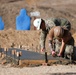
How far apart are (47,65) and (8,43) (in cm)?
1131

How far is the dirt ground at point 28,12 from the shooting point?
23.5 metres

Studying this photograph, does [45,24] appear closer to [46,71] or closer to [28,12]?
[46,71]

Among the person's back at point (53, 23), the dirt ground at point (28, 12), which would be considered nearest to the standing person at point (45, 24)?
the person's back at point (53, 23)

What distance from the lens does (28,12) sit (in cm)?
4109

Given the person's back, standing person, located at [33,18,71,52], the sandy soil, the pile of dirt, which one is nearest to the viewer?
standing person, located at [33,18,71,52]

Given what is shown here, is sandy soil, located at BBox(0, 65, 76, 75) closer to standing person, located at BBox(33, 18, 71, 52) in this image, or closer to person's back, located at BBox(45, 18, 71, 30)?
standing person, located at BBox(33, 18, 71, 52)

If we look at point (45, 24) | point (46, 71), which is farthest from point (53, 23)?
point (46, 71)

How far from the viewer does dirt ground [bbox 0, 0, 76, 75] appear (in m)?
23.5

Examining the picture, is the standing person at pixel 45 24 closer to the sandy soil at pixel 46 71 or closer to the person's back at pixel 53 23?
the person's back at pixel 53 23

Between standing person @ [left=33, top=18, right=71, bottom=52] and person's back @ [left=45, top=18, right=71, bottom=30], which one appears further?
person's back @ [left=45, top=18, right=71, bottom=30]

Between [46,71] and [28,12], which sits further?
[28,12]

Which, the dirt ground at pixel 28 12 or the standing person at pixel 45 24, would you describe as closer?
the standing person at pixel 45 24

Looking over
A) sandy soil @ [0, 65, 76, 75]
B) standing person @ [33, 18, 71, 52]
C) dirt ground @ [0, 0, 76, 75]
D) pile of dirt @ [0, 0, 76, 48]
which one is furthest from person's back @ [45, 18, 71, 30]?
pile of dirt @ [0, 0, 76, 48]

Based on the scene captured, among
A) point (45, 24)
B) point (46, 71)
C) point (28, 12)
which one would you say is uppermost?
point (45, 24)
